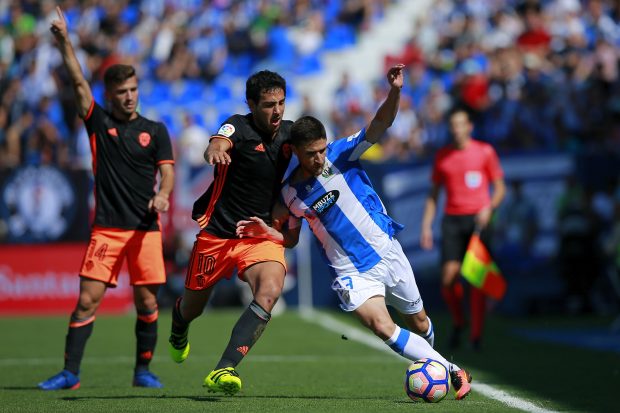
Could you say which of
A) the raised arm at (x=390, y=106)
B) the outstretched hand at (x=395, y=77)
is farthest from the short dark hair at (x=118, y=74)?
the outstretched hand at (x=395, y=77)

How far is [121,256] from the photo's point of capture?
8766 mm

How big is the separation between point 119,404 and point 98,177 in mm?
2171

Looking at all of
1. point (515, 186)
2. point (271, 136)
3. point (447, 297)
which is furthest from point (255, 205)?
point (515, 186)

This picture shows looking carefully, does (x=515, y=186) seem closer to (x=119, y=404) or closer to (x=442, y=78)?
(x=442, y=78)

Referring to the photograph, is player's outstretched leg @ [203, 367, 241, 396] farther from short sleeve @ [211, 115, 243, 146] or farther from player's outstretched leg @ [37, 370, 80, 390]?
player's outstretched leg @ [37, 370, 80, 390]

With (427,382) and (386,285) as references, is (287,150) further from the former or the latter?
(427,382)

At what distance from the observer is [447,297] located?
488 inches

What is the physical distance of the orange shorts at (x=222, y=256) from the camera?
7727 mm

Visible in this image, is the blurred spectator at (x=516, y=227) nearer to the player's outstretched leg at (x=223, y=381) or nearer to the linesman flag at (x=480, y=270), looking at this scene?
the linesman flag at (x=480, y=270)

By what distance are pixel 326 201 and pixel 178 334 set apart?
1.66 metres

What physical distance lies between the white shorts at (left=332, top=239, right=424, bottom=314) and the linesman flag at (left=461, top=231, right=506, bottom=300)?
173 inches

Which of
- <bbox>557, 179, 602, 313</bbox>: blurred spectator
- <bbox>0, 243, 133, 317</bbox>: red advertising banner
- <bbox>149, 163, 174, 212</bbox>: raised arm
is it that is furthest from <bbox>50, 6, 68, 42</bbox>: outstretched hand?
<bbox>557, 179, 602, 313</bbox>: blurred spectator

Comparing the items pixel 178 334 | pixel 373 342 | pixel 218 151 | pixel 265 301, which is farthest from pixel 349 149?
pixel 373 342

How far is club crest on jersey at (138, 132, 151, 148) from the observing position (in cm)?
885
